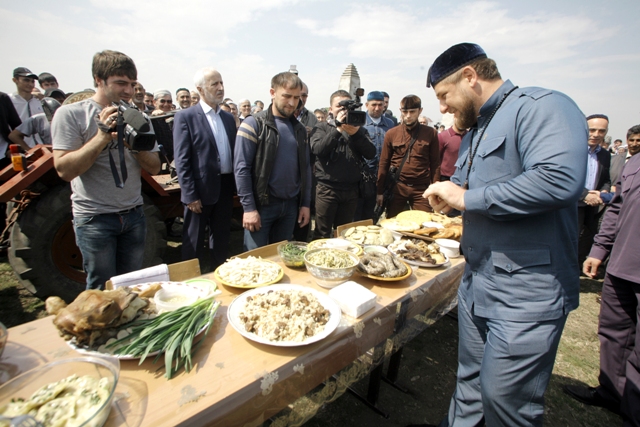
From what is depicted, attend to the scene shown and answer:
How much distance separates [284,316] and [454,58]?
1.54 meters

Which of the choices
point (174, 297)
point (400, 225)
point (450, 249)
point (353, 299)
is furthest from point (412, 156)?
point (174, 297)

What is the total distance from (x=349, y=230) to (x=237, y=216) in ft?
9.19

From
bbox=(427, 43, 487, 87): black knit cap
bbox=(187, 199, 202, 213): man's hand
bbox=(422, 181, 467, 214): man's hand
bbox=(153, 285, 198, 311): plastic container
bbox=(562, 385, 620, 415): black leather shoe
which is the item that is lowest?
bbox=(562, 385, 620, 415): black leather shoe

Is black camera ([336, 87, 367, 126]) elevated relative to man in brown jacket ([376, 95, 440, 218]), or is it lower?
elevated

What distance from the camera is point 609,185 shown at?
486 cm

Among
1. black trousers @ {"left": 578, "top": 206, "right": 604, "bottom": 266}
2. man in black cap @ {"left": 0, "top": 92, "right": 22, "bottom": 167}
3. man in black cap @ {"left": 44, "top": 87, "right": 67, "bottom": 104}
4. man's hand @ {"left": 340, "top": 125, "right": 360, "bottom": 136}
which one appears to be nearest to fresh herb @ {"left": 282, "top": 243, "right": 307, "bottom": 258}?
man's hand @ {"left": 340, "top": 125, "right": 360, "bottom": 136}

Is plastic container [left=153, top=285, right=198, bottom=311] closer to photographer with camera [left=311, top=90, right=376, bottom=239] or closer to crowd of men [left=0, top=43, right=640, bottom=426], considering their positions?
crowd of men [left=0, top=43, right=640, bottom=426]

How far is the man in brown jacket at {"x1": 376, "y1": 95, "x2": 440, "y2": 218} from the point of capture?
4.47 metres

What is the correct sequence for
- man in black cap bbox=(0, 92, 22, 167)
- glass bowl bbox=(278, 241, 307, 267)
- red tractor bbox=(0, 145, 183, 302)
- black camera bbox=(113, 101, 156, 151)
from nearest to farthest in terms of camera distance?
black camera bbox=(113, 101, 156, 151)
glass bowl bbox=(278, 241, 307, 267)
red tractor bbox=(0, 145, 183, 302)
man in black cap bbox=(0, 92, 22, 167)

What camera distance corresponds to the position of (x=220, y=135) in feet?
10.9

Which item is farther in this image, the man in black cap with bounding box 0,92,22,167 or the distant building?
the distant building

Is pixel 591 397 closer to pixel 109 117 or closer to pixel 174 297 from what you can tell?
pixel 174 297

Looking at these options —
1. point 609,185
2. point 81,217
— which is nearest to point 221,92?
point 81,217

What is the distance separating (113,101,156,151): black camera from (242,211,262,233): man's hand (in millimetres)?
1070
